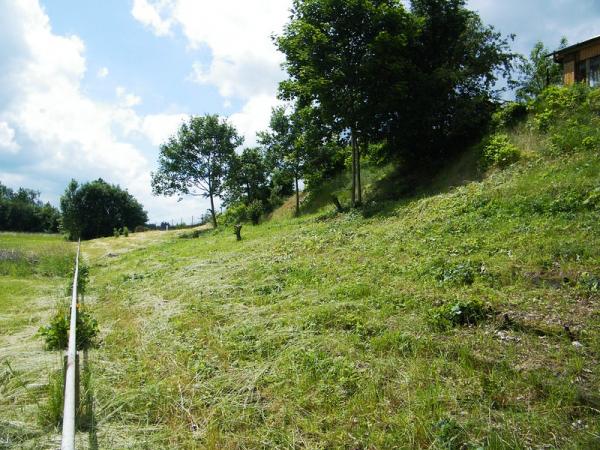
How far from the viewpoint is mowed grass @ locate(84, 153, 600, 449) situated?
3.38m

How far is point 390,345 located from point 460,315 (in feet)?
3.36

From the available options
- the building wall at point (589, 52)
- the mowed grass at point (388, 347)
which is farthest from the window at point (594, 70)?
the mowed grass at point (388, 347)

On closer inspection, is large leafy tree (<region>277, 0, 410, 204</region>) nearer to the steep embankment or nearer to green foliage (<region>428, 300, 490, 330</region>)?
the steep embankment

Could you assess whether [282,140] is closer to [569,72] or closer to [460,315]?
[569,72]

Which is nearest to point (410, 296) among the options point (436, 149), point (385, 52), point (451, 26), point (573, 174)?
→ point (573, 174)

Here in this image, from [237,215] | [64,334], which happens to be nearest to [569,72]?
[237,215]

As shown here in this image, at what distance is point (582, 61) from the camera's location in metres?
18.3

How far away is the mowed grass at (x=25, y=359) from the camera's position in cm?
357

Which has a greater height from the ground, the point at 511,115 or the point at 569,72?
the point at 569,72

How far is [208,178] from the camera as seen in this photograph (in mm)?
35812

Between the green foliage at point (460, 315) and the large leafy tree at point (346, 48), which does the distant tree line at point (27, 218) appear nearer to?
the large leafy tree at point (346, 48)

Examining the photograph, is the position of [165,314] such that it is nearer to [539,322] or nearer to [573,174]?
[539,322]

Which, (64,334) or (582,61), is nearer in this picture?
(64,334)

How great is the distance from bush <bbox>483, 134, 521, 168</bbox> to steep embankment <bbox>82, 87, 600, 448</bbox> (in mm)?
3620
